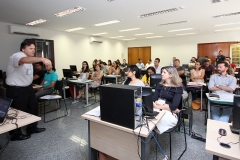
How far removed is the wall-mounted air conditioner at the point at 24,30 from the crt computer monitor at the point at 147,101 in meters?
6.64

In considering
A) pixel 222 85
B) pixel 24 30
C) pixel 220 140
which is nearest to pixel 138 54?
pixel 24 30

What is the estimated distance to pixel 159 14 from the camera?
5074 millimetres

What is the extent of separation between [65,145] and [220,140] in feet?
7.19

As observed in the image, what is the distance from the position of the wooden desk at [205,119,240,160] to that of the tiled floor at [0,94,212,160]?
0.91 m

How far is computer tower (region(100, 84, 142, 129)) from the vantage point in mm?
1302

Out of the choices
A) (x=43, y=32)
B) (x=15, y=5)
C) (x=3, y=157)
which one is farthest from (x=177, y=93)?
(x=43, y=32)

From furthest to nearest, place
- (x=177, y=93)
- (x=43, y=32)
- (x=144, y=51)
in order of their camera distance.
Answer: (x=144, y=51) → (x=43, y=32) → (x=177, y=93)

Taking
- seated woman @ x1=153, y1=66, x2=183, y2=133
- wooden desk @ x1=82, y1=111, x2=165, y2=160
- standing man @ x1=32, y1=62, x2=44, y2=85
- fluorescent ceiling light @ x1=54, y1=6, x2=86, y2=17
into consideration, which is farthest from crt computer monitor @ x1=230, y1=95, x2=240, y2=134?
standing man @ x1=32, y1=62, x2=44, y2=85

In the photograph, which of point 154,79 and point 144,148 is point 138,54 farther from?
point 144,148

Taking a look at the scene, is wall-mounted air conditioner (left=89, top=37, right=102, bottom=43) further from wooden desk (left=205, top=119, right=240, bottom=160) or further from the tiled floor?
wooden desk (left=205, top=119, right=240, bottom=160)

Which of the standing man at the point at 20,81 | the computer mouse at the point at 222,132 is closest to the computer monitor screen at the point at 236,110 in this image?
the computer mouse at the point at 222,132

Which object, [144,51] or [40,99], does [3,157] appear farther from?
[144,51]

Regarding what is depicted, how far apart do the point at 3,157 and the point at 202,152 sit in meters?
2.88

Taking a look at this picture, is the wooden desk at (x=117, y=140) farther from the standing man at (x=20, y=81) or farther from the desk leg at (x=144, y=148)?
the standing man at (x=20, y=81)
